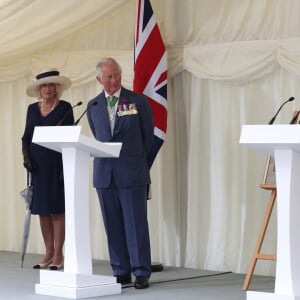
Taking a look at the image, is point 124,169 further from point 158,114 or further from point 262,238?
point 158,114

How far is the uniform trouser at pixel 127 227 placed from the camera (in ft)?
18.0

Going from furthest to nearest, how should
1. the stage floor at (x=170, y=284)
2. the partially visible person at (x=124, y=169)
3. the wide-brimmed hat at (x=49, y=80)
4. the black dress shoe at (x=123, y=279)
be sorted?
the wide-brimmed hat at (x=49, y=80), the black dress shoe at (x=123, y=279), the partially visible person at (x=124, y=169), the stage floor at (x=170, y=284)

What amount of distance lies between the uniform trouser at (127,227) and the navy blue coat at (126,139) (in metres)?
0.07

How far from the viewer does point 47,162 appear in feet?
21.6

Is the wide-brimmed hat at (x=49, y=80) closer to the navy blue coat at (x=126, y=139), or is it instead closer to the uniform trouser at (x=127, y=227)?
the navy blue coat at (x=126, y=139)

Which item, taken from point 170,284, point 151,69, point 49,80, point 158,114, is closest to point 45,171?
point 49,80

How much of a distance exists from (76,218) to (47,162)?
58.3 inches

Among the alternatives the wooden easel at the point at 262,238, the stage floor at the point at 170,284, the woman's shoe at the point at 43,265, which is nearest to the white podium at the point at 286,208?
the stage floor at the point at 170,284

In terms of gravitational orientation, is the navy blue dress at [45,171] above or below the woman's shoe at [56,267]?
above

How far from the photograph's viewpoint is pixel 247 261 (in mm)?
6391

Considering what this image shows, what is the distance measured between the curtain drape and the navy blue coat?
1.09 meters

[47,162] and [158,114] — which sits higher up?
[158,114]

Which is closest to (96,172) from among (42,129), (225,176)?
(42,129)

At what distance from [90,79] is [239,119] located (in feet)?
4.85
